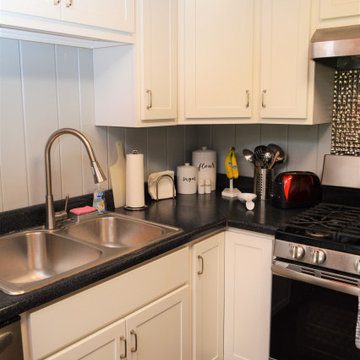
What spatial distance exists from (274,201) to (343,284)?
0.65 m

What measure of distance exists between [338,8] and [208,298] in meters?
1.41

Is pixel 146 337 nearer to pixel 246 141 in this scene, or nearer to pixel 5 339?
pixel 5 339

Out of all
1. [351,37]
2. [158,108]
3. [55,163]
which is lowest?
[55,163]

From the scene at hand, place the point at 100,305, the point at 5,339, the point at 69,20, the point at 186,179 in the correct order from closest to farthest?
the point at 5,339 < the point at 100,305 < the point at 69,20 < the point at 186,179

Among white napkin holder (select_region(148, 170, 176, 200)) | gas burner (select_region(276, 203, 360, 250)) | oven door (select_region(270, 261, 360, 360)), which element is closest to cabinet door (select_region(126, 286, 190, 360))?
oven door (select_region(270, 261, 360, 360))

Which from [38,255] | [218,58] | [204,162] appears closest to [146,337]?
[38,255]

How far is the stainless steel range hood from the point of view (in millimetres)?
1786

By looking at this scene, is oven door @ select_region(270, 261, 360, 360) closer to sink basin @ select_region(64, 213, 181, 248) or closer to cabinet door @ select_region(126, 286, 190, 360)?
cabinet door @ select_region(126, 286, 190, 360)

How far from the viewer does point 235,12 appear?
85.2 inches

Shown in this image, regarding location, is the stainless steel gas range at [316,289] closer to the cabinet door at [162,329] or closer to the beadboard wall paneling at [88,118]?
the cabinet door at [162,329]

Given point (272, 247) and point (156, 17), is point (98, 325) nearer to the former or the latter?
point (272, 247)

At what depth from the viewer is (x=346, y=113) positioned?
Answer: 228 centimetres

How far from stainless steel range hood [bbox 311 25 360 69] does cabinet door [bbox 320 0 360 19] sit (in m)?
0.06

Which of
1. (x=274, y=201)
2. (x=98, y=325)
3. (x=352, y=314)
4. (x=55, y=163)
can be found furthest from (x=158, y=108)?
(x=352, y=314)
